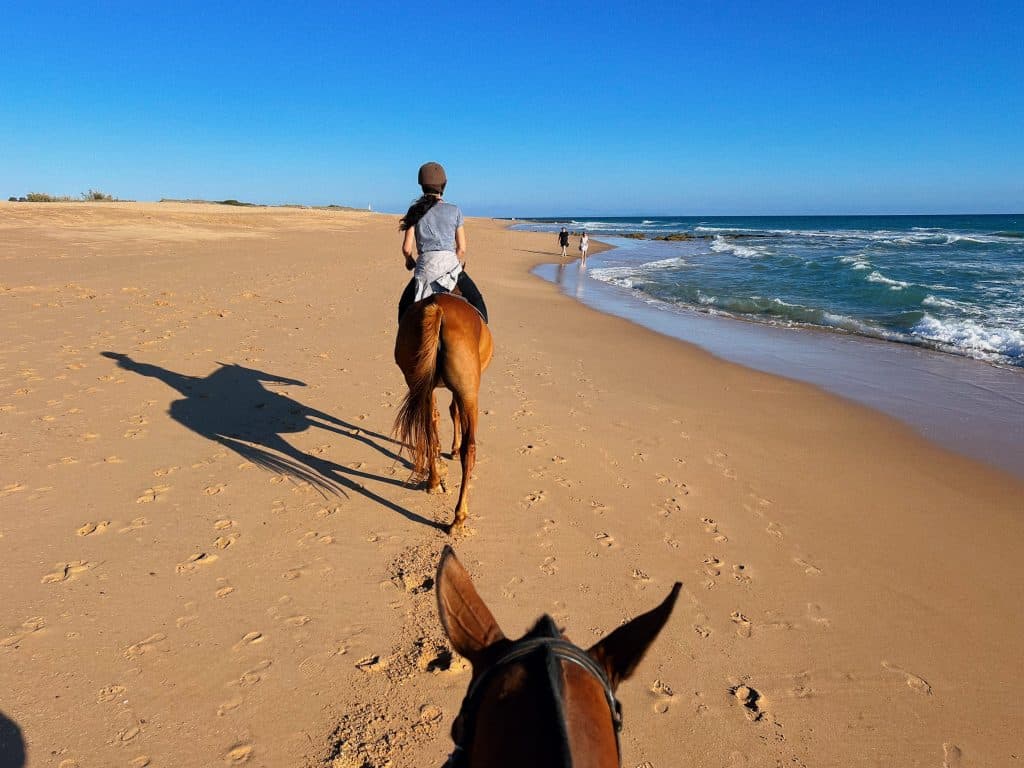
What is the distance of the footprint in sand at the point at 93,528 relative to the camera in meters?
3.95

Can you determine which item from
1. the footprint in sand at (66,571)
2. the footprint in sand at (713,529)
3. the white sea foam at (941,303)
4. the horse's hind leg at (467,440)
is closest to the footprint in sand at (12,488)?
the footprint in sand at (66,571)

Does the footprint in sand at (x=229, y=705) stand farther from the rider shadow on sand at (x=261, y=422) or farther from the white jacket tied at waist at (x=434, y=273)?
the white jacket tied at waist at (x=434, y=273)

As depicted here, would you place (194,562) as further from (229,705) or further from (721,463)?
(721,463)

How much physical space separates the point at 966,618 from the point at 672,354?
23.4ft

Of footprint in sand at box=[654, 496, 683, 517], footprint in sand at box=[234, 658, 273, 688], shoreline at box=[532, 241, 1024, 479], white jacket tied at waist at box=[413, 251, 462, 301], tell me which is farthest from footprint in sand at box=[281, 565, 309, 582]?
shoreline at box=[532, 241, 1024, 479]

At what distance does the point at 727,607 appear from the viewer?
12.0ft

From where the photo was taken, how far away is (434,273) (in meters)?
4.94

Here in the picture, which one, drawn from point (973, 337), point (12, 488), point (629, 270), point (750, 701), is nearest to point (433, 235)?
point (12, 488)

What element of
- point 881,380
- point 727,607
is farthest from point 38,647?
point 881,380

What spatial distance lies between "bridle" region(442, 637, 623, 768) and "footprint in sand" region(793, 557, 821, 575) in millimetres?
3611

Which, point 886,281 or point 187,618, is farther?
point 886,281

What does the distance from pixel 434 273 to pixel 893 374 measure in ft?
27.9

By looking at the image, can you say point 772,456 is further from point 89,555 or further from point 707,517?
point 89,555

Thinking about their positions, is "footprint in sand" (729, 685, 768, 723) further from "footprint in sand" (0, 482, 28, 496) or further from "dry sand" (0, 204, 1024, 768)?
"footprint in sand" (0, 482, 28, 496)
